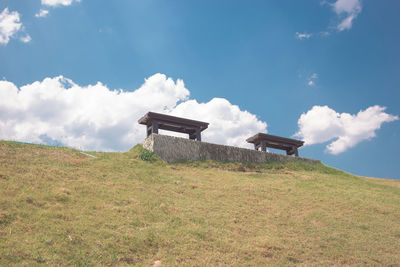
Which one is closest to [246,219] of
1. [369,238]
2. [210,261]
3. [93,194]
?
[210,261]

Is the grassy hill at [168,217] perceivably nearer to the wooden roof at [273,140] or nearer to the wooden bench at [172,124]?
the wooden bench at [172,124]

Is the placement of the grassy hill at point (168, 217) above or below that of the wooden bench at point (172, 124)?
below

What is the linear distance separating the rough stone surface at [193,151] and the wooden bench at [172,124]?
0.96 m

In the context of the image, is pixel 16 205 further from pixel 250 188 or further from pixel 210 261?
pixel 250 188

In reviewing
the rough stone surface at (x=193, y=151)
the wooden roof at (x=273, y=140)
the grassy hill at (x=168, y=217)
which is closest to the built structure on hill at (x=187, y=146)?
the rough stone surface at (x=193, y=151)

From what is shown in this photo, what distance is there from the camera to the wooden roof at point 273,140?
27.9 metres

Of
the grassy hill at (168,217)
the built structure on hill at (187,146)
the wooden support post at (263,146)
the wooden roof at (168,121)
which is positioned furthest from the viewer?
the wooden support post at (263,146)

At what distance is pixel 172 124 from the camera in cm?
2305

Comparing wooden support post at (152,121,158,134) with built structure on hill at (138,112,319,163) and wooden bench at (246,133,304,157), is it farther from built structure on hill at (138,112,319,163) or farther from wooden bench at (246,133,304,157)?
wooden bench at (246,133,304,157)

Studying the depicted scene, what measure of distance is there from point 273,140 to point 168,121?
11.7m

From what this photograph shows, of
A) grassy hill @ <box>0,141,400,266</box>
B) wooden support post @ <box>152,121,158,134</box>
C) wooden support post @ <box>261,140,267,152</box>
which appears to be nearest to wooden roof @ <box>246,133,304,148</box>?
wooden support post @ <box>261,140,267,152</box>

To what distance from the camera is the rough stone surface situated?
835 inches

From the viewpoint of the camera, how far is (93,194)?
1223 centimetres

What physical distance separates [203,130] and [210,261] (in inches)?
655
